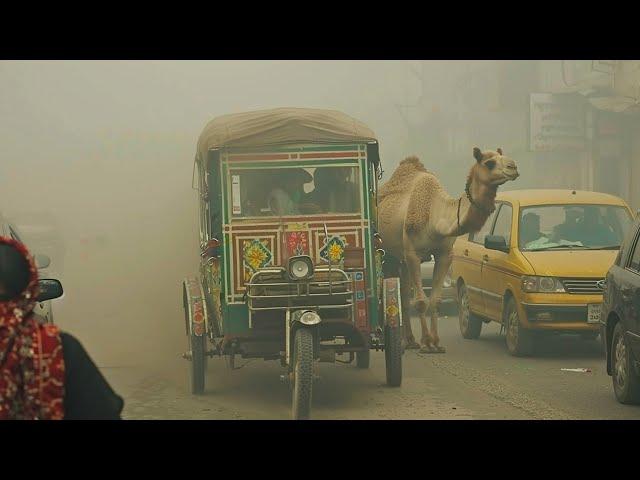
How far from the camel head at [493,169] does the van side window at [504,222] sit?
660mm

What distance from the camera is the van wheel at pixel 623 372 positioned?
37.0 ft

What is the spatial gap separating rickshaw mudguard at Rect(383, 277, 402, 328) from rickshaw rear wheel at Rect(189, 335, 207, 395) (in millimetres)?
1758

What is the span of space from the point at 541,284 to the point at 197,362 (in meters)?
4.35

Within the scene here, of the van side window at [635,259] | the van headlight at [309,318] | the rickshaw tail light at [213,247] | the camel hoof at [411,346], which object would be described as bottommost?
the camel hoof at [411,346]

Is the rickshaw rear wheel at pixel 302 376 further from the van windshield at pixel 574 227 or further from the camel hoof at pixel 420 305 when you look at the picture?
the van windshield at pixel 574 227

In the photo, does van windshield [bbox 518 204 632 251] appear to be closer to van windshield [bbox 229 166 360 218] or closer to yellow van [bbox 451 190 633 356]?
yellow van [bbox 451 190 633 356]

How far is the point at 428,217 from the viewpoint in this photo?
17.0 metres

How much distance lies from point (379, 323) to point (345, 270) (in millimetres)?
755

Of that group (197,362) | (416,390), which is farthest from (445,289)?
(197,362)

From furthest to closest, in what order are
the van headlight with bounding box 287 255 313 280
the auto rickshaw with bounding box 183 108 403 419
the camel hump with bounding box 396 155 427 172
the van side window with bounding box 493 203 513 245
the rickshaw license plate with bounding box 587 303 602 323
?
the camel hump with bounding box 396 155 427 172
the van side window with bounding box 493 203 513 245
the rickshaw license plate with bounding box 587 303 602 323
the auto rickshaw with bounding box 183 108 403 419
the van headlight with bounding box 287 255 313 280

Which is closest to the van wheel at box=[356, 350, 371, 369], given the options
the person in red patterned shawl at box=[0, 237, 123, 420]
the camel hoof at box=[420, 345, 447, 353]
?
the camel hoof at box=[420, 345, 447, 353]

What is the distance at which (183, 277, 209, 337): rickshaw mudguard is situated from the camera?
504 inches

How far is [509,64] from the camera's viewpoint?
168 feet

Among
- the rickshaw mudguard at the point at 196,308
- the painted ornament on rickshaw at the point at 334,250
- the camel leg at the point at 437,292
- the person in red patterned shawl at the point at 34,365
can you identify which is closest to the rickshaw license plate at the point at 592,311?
the camel leg at the point at 437,292
